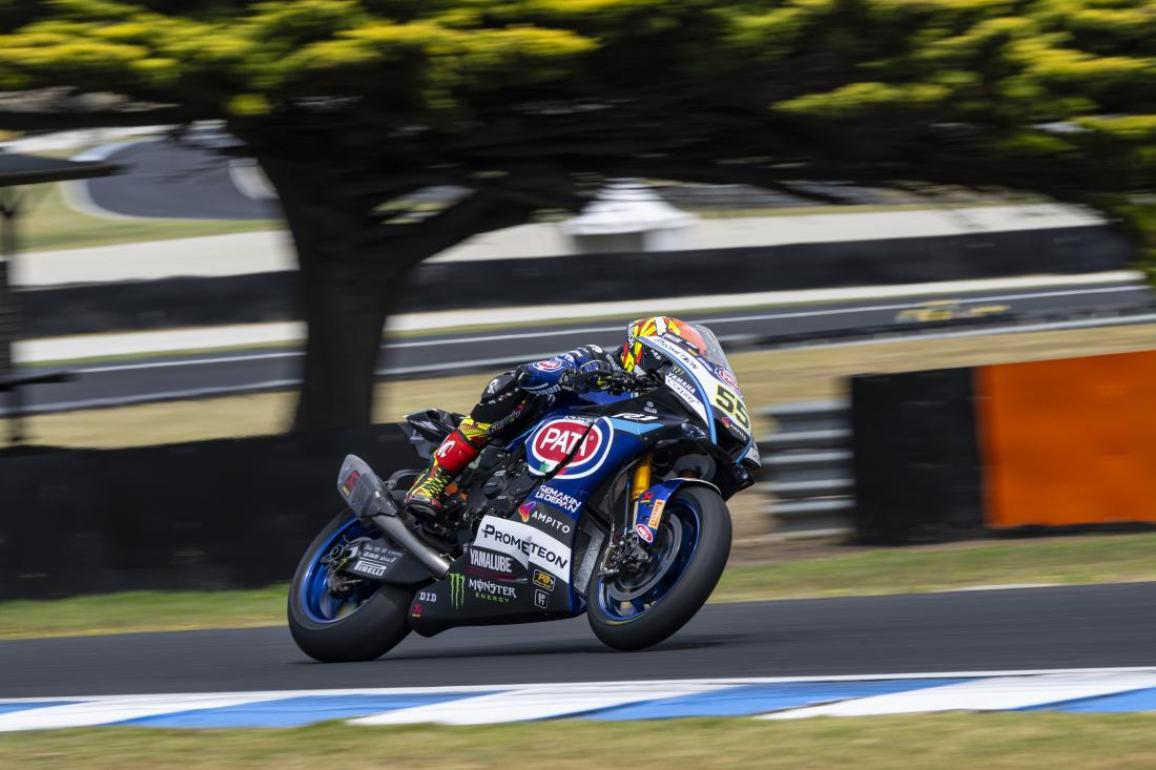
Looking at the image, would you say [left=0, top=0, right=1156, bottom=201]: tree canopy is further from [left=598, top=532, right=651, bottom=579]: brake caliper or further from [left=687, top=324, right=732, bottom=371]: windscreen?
[left=598, top=532, right=651, bottom=579]: brake caliper

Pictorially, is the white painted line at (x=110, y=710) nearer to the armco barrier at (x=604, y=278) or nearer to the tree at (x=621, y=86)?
the tree at (x=621, y=86)

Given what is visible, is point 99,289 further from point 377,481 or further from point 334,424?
point 377,481

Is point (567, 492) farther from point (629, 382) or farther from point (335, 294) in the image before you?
point (335, 294)

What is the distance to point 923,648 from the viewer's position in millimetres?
6297

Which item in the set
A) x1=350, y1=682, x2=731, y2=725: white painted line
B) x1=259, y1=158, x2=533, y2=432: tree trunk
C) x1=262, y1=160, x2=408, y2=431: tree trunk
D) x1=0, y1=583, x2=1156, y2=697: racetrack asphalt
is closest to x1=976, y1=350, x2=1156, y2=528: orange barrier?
x1=0, y1=583, x2=1156, y2=697: racetrack asphalt

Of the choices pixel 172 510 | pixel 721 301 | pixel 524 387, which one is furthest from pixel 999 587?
pixel 721 301

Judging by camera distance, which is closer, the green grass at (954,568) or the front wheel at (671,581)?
the front wheel at (671,581)

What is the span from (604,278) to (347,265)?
1201 cm

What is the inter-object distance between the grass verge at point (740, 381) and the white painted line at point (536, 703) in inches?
437

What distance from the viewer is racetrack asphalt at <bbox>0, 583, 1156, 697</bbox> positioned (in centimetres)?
608

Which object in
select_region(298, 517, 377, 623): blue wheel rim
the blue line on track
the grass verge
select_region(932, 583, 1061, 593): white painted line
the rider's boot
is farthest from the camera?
the grass verge

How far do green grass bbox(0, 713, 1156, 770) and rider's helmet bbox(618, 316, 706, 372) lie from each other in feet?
5.76

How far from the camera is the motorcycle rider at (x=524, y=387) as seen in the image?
6.64 m

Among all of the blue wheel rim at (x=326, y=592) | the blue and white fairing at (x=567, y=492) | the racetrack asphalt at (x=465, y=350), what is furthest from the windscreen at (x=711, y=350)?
the racetrack asphalt at (x=465, y=350)
